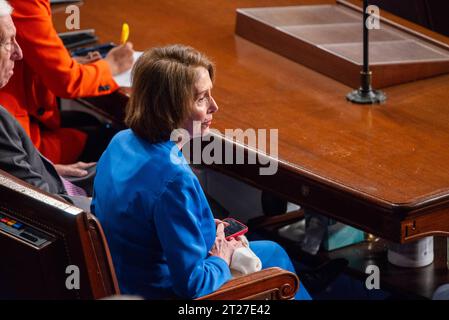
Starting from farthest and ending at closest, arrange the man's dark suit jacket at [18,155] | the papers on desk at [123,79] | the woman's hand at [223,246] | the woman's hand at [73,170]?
the papers on desk at [123,79] < the woman's hand at [73,170] < the man's dark suit jacket at [18,155] < the woman's hand at [223,246]

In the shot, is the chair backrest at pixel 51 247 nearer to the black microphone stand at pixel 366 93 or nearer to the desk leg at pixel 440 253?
the black microphone stand at pixel 366 93

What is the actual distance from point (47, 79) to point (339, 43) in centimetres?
108

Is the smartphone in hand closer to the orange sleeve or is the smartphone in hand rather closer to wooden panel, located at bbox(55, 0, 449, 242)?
wooden panel, located at bbox(55, 0, 449, 242)

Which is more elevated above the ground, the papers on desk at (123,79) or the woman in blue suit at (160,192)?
the woman in blue suit at (160,192)

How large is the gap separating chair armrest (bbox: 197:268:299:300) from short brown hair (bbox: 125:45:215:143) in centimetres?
39

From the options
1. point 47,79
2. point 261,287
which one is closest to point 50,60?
point 47,79

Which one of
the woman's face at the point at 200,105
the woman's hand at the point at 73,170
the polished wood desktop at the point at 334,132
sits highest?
the woman's face at the point at 200,105

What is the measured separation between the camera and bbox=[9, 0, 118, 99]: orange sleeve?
334 cm

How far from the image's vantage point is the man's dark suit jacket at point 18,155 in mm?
2807

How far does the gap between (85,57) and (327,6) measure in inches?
43.1

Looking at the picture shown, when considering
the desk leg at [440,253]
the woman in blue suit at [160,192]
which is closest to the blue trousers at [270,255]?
the woman in blue suit at [160,192]

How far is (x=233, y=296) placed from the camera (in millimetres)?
2414

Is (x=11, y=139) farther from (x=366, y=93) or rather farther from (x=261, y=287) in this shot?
(x=366, y=93)

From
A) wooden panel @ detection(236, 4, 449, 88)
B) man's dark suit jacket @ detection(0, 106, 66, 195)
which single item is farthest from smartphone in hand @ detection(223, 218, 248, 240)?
wooden panel @ detection(236, 4, 449, 88)
